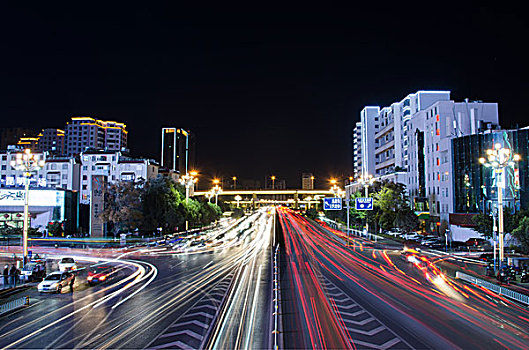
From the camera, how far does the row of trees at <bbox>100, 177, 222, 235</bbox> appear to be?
6128 centimetres

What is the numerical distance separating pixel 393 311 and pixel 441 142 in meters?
55.3

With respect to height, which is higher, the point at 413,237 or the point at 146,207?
the point at 146,207

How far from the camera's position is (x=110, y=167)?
93438 mm

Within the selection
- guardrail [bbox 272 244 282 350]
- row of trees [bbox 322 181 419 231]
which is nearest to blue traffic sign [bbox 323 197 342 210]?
row of trees [bbox 322 181 419 231]

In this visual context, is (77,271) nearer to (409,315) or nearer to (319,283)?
(319,283)

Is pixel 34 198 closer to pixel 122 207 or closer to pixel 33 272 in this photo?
pixel 122 207

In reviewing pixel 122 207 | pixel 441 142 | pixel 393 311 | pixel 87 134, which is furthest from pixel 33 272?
pixel 87 134

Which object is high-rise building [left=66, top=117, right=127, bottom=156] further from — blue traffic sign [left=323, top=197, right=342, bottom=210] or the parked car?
the parked car

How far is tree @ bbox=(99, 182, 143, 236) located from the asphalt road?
36.0 meters

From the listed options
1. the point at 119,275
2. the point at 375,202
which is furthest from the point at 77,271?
the point at 375,202

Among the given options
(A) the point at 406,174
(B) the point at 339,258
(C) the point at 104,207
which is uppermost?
(A) the point at 406,174

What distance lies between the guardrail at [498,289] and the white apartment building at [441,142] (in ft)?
126

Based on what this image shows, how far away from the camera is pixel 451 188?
2520 inches

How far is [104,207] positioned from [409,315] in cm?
5405
